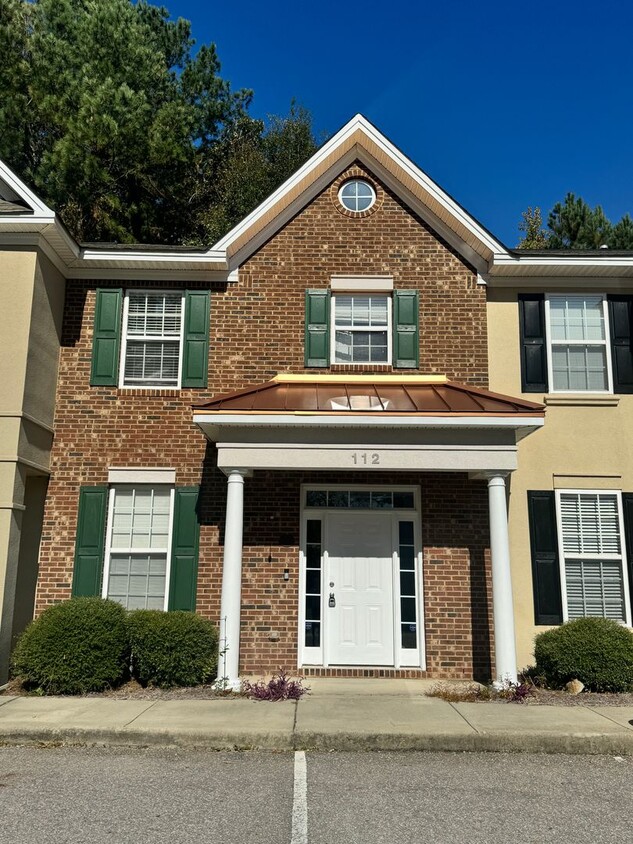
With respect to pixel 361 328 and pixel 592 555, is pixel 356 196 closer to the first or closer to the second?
pixel 361 328

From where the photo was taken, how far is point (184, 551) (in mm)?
10000

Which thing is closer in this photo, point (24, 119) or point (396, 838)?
point (396, 838)

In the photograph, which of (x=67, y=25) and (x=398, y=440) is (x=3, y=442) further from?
(x=67, y=25)

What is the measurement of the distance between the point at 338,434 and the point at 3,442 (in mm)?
4547

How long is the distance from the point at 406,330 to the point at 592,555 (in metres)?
4.39

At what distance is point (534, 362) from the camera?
10.8 meters

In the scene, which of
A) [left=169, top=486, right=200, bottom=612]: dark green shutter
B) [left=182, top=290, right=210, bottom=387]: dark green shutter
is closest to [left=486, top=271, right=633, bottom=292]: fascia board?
[left=182, top=290, right=210, bottom=387]: dark green shutter

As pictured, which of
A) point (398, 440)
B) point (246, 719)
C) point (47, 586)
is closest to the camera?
point (246, 719)

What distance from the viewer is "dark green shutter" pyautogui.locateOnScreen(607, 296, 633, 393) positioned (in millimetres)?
10711

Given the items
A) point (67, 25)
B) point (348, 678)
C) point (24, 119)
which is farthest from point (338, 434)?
point (67, 25)

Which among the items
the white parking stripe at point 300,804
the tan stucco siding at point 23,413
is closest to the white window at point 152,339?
the tan stucco siding at point 23,413

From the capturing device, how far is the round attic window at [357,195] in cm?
1130

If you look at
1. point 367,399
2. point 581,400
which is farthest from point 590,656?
point 367,399

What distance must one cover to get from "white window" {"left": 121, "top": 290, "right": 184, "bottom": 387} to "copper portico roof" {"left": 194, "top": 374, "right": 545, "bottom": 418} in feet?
4.30
